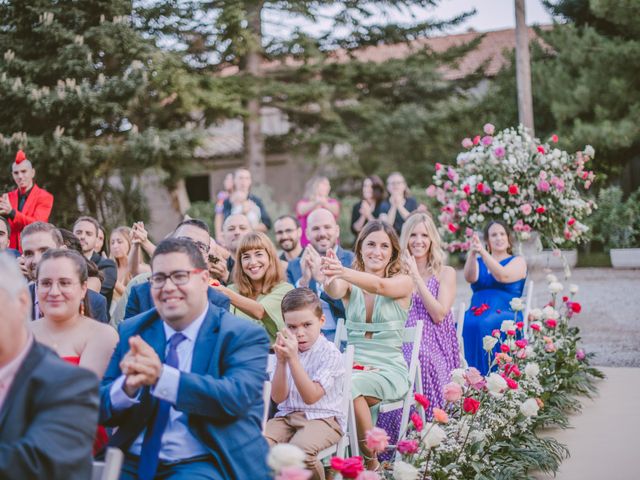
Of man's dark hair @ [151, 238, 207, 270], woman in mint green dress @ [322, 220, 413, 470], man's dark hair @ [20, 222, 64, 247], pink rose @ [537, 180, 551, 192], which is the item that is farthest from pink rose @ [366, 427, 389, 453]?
pink rose @ [537, 180, 551, 192]

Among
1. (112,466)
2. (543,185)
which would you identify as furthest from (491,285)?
(112,466)

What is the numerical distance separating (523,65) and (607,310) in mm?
6655

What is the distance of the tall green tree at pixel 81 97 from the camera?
44.7 feet

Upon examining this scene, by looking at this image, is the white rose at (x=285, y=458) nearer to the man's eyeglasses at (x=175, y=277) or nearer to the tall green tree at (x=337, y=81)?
the man's eyeglasses at (x=175, y=277)

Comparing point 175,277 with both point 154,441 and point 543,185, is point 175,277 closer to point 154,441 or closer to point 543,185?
point 154,441

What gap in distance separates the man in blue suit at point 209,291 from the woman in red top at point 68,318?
1.51 feet

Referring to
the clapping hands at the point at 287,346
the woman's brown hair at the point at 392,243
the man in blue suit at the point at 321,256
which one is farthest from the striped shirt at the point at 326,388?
the man in blue suit at the point at 321,256

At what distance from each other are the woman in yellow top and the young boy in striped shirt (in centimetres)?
67

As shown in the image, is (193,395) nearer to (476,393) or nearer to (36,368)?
(36,368)

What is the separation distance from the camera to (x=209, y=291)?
3.56 meters

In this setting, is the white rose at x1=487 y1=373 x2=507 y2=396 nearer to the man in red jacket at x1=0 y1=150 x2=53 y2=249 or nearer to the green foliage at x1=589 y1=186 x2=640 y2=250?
the man in red jacket at x1=0 y1=150 x2=53 y2=249

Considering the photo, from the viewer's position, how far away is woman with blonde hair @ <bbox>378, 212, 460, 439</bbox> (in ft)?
17.5

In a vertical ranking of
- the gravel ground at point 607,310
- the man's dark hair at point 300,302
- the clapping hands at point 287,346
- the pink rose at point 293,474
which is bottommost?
the gravel ground at point 607,310

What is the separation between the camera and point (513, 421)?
4.89 metres
